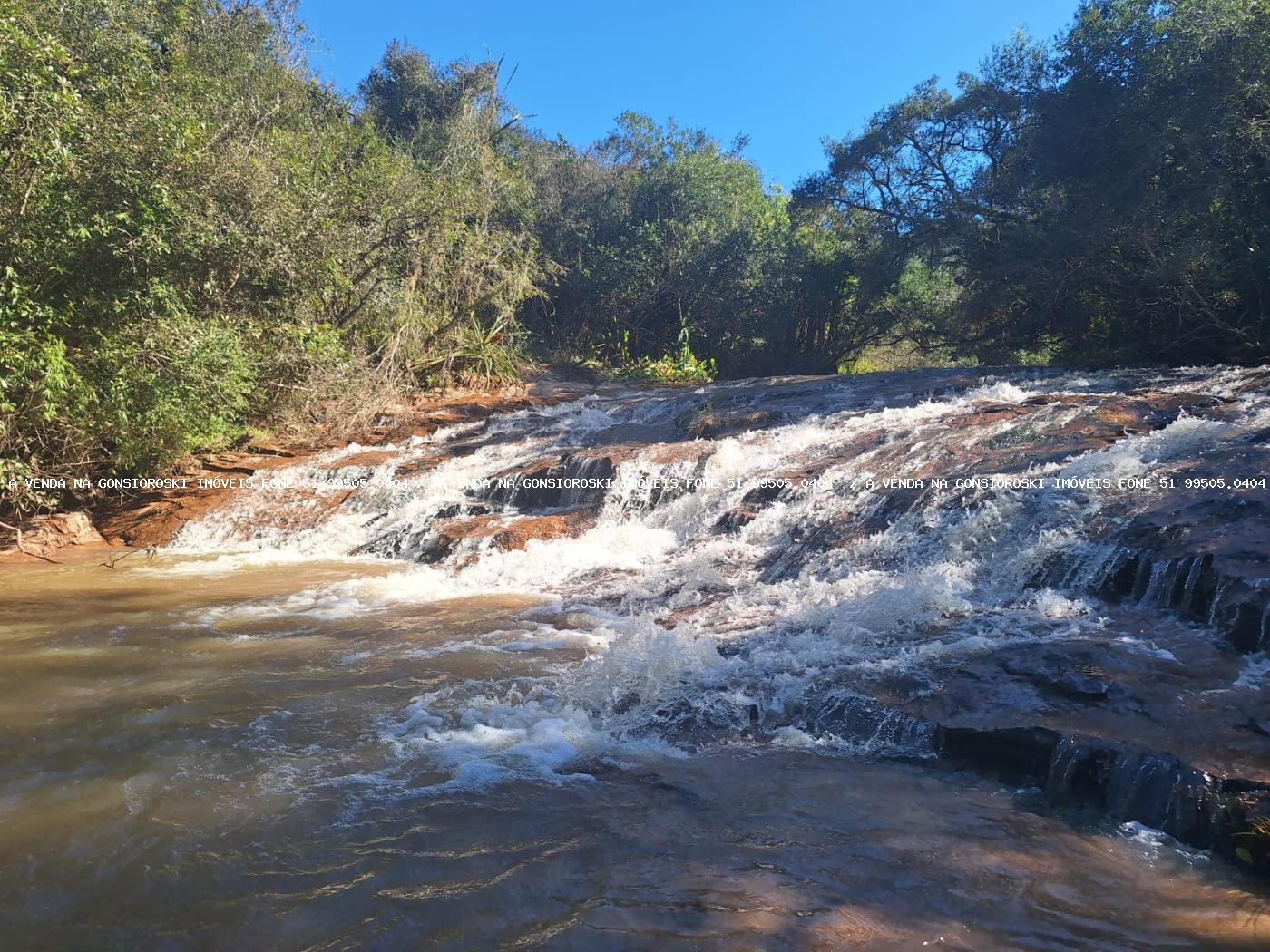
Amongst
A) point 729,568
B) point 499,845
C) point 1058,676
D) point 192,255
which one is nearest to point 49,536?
Answer: point 192,255

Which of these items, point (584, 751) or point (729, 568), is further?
point (729, 568)

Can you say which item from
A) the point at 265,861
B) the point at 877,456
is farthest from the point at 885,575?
the point at 265,861

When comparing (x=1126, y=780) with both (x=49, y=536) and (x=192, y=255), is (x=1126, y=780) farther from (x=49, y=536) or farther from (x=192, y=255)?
(x=49, y=536)

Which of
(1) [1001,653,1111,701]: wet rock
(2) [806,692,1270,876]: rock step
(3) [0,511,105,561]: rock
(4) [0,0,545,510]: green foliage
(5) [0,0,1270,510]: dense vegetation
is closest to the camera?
(2) [806,692,1270,876]: rock step

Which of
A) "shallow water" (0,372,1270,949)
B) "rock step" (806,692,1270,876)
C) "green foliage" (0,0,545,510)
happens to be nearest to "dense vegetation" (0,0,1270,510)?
"green foliage" (0,0,545,510)

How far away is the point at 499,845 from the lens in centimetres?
298

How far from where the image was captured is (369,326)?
574 inches

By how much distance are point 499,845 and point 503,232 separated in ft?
52.6

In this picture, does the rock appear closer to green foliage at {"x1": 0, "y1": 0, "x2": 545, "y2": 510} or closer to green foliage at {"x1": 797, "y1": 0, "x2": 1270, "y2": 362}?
green foliage at {"x1": 0, "y1": 0, "x2": 545, "y2": 510}

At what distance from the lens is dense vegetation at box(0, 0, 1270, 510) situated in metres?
8.24

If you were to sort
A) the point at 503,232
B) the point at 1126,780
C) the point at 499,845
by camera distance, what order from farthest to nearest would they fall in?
the point at 503,232 < the point at 1126,780 < the point at 499,845

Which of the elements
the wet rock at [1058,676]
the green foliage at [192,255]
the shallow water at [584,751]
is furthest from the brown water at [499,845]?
the green foliage at [192,255]

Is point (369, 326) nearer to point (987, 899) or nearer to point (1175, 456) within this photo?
point (1175, 456)

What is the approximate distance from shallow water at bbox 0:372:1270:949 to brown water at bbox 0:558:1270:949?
14 millimetres
